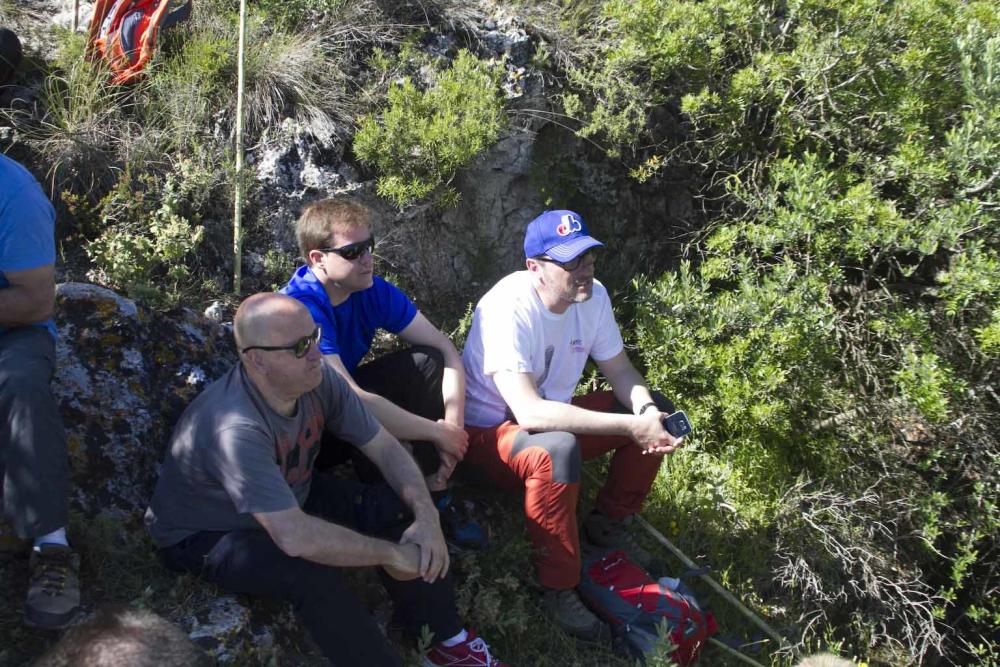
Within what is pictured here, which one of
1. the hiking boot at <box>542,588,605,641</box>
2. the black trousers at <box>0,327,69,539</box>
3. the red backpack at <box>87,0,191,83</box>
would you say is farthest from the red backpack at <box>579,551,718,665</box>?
the red backpack at <box>87,0,191,83</box>

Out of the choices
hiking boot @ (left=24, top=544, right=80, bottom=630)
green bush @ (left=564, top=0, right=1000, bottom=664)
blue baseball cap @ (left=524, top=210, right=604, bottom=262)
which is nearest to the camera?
hiking boot @ (left=24, top=544, right=80, bottom=630)

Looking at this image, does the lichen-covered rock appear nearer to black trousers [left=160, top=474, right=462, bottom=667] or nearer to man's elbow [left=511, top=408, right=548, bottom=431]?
black trousers [left=160, top=474, right=462, bottom=667]

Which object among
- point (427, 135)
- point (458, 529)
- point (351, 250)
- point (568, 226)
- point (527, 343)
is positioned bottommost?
point (458, 529)

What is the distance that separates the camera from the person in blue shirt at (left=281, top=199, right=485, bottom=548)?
12.1ft

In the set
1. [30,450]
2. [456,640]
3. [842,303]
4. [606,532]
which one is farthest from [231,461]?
[842,303]

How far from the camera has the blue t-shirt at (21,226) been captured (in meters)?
3.09

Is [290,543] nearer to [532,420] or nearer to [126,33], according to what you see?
[532,420]

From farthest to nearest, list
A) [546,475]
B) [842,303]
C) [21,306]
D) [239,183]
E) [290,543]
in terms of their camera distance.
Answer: [842,303]
[239,183]
[546,475]
[21,306]
[290,543]

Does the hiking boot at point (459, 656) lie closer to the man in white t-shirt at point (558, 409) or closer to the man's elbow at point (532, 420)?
the man in white t-shirt at point (558, 409)

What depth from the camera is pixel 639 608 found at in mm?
3793

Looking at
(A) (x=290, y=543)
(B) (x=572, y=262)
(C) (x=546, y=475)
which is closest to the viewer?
(A) (x=290, y=543)

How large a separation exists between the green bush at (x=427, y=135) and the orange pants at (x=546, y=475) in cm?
169

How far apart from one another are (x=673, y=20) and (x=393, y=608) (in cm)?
363

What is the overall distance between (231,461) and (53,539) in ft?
1.97
